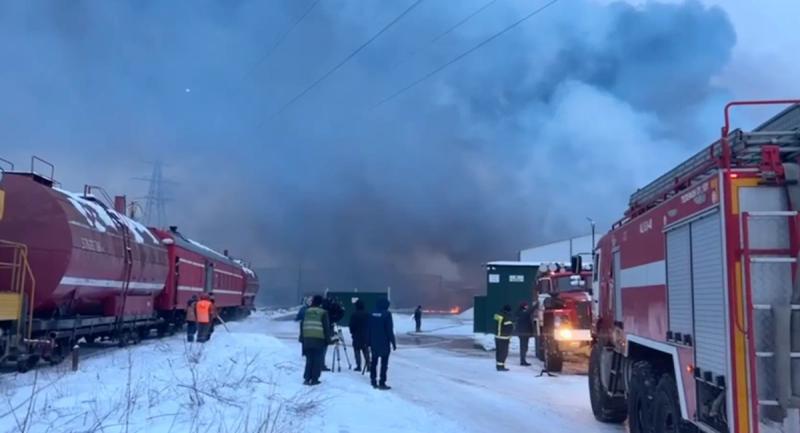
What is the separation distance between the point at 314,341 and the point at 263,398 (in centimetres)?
313

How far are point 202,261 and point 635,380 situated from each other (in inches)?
977

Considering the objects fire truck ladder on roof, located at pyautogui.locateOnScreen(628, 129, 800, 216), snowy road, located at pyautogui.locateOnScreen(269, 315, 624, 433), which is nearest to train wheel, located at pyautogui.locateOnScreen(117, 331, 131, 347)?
snowy road, located at pyautogui.locateOnScreen(269, 315, 624, 433)

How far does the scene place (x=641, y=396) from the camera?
8.59 metres

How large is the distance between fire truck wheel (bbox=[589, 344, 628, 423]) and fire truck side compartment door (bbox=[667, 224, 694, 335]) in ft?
13.3

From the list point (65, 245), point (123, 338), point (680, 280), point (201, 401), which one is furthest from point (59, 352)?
point (680, 280)

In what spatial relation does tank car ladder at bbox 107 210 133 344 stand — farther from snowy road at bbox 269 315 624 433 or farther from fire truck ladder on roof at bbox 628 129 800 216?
fire truck ladder on roof at bbox 628 129 800 216

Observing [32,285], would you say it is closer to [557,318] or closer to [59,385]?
[59,385]


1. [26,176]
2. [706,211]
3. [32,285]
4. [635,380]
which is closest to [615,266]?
[635,380]

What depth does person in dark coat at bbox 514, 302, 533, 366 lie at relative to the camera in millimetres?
21094

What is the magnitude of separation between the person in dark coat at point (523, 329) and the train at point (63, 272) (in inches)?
430

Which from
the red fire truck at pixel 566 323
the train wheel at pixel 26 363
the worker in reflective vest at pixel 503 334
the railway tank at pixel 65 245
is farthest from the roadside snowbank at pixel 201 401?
the red fire truck at pixel 566 323

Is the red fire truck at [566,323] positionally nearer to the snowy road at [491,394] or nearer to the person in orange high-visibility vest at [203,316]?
the snowy road at [491,394]

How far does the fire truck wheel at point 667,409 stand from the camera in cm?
716

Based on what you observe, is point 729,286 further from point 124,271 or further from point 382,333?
point 124,271
